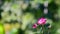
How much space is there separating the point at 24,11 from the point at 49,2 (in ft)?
1.05

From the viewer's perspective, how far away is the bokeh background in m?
1.70

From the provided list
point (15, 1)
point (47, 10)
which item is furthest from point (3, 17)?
point (47, 10)

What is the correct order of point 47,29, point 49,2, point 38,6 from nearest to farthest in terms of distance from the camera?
point 47,29 < point 49,2 < point 38,6

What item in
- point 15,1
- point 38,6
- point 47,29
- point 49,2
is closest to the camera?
point 47,29

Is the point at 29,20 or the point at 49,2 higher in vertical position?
the point at 49,2

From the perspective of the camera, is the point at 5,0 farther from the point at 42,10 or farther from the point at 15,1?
the point at 42,10

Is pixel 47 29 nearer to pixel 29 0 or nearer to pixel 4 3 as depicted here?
pixel 29 0

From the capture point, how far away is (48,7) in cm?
178

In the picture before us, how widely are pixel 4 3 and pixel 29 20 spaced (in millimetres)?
402

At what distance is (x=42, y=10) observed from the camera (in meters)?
1.83

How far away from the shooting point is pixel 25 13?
6.30 ft

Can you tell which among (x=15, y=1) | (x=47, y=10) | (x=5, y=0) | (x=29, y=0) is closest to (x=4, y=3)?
(x=5, y=0)

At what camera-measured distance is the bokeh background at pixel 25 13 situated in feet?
5.59

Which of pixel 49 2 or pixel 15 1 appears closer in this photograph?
pixel 49 2
